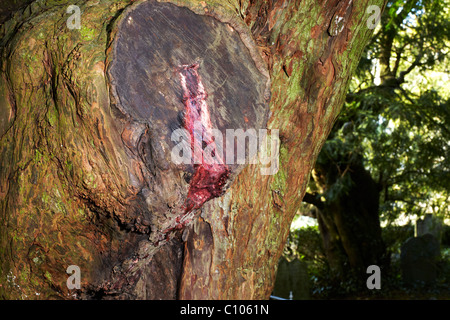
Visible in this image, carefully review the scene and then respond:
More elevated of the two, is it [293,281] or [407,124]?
[407,124]

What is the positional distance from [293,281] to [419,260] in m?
2.74

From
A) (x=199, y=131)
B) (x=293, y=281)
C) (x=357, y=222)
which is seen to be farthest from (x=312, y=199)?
(x=199, y=131)

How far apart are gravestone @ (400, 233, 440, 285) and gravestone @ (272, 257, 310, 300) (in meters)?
2.23

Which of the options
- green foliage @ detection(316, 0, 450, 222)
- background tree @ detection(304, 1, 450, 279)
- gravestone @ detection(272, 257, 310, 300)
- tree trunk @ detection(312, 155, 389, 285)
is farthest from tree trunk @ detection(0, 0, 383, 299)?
tree trunk @ detection(312, 155, 389, 285)

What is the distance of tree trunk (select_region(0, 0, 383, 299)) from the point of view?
1498mm

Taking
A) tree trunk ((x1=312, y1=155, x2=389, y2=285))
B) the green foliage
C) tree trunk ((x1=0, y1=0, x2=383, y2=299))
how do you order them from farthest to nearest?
tree trunk ((x1=312, y1=155, x2=389, y2=285)), the green foliage, tree trunk ((x1=0, y1=0, x2=383, y2=299))

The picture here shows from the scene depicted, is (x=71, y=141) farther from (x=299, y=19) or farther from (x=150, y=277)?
(x=299, y=19)

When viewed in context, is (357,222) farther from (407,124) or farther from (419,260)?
(407,124)

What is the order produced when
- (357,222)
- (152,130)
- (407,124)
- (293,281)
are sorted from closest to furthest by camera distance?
(152,130) → (407,124) → (293,281) → (357,222)

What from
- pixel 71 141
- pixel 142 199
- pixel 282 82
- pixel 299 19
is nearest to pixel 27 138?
pixel 71 141

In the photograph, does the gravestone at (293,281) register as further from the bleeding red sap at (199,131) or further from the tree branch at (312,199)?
the bleeding red sap at (199,131)

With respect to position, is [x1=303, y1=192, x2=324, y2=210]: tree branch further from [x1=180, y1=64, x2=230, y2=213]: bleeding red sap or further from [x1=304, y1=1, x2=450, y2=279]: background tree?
[x1=180, y1=64, x2=230, y2=213]: bleeding red sap

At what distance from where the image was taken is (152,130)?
1.48 metres

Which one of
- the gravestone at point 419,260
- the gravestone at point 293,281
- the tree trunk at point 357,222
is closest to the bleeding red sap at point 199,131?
the gravestone at point 293,281
